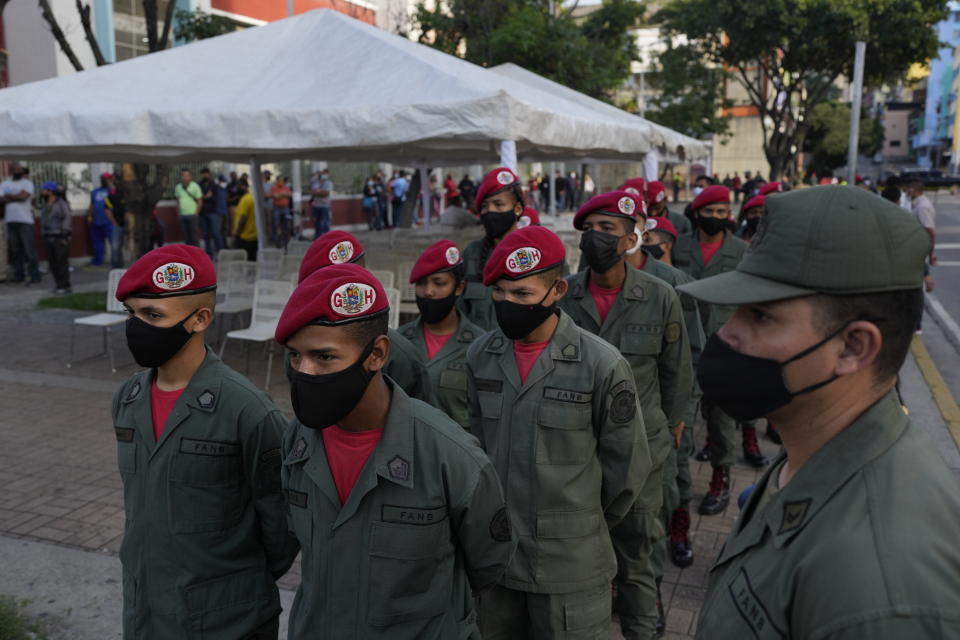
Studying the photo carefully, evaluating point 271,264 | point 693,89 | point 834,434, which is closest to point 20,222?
point 271,264

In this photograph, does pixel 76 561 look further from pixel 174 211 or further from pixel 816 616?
pixel 174 211

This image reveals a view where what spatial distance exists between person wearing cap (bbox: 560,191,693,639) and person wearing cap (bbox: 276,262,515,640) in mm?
1636

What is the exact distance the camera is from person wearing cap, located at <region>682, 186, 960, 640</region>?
3.76 ft

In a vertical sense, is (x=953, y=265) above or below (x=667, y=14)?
below

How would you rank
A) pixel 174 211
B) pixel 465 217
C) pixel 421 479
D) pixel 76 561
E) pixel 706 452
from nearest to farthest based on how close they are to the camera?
pixel 421 479
pixel 76 561
pixel 706 452
pixel 465 217
pixel 174 211

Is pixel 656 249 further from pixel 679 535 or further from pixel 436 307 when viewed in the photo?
pixel 436 307

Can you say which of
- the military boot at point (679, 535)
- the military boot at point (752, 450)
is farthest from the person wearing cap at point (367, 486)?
the military boot at point (752, 450)

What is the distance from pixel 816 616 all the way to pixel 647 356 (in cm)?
300

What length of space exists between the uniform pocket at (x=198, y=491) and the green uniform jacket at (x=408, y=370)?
108cm

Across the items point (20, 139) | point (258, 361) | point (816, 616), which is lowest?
point (258, 361)

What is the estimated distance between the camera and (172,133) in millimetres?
7922

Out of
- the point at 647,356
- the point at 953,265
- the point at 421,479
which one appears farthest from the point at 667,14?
the point at 421,479

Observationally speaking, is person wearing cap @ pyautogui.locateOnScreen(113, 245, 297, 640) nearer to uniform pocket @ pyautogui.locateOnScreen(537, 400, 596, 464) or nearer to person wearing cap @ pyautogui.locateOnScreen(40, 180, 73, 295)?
uniform pocket @ pyautogui.locateOnScreen(537, 400, 596, 464)

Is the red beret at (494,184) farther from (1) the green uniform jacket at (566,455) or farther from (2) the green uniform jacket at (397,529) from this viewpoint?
(2) the green uniform jacket at (397,529)
